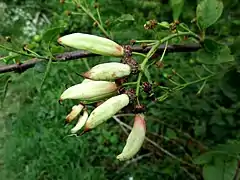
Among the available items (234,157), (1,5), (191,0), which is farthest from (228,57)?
(1,5)

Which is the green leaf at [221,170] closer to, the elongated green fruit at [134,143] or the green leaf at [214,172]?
the green leaf at [214,172]

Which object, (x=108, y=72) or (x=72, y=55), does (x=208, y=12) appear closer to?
(x=72, y=55)

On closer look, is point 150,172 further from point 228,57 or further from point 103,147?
point 228,57

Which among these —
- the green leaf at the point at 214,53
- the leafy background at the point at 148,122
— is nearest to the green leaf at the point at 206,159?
the leafy background at the point at 148,122

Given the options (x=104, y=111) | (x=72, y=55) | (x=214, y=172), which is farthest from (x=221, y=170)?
(x=104, y=111)

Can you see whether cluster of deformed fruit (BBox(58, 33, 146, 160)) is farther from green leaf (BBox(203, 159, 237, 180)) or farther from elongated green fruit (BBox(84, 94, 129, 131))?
green leaf (BBox(203, 159, 237, 180))

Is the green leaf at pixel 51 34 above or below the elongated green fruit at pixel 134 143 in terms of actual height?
above
